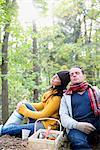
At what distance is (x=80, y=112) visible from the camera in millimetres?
3336

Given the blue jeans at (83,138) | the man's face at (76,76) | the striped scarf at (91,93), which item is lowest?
the blue jeans at (83,138)

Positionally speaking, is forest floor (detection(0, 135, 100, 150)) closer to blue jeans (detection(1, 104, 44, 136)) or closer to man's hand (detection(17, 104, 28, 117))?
blue jeans (detection(1, 104, 44, 136))

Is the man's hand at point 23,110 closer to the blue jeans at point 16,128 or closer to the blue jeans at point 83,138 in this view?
the blue jeans at point 16,128

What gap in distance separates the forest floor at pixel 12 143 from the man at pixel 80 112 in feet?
2.28

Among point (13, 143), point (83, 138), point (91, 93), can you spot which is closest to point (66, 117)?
point (83, 138)

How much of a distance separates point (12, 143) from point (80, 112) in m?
1.11

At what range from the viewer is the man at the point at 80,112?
10.4 feet

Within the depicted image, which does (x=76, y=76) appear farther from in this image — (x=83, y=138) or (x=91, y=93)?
(x=83, y=138)

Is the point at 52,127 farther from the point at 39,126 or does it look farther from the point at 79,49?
the point at 79,49

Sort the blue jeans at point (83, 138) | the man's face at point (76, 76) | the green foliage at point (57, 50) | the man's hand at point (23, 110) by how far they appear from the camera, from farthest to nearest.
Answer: the green foliage at point (57, 50), the man's hand at point (23, 110), the man's face at point (76, 76), the blue jeans at point (83, 138)

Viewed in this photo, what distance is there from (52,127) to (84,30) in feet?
37.7

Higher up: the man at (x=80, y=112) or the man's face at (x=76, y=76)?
the man's face at (x=76, y=76)

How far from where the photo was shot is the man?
10.4 feet

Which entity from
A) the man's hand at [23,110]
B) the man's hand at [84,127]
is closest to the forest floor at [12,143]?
the man's hand at [23,110]
